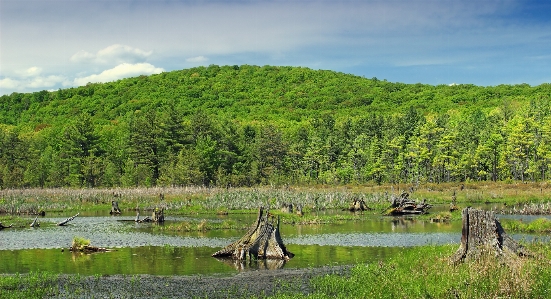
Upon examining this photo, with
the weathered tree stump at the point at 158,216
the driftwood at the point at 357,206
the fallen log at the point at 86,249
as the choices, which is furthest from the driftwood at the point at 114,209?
the fallen log at the point at 86,249

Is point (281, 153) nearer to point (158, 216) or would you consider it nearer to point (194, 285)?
point (158, 216)

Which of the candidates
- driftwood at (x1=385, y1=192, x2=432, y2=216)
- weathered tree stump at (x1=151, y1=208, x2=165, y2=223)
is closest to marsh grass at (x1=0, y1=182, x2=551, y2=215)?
driftwood at (x1=385, y1=192, x2=432, y2=216)

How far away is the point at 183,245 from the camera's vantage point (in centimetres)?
3609

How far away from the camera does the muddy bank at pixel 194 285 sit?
21562mm

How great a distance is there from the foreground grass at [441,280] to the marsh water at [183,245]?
445 centimetres

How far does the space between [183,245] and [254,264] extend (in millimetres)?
8305

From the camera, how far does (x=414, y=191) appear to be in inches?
3396

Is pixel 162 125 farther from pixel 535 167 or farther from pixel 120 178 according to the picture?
pixel 535 167

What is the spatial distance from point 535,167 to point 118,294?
91.0 meters

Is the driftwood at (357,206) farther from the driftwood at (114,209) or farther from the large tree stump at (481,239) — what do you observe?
the large tree stump at (481,239)

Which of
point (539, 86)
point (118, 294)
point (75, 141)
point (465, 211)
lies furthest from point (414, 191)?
point (539, 86)

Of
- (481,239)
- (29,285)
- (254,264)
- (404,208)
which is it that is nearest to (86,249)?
(254,264)

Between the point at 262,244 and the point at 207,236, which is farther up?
the point at 262,244

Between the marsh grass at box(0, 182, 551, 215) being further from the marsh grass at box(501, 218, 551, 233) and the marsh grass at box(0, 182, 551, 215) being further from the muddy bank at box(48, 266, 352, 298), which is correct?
the muddy bank at box(48, 266, 352, 298)
